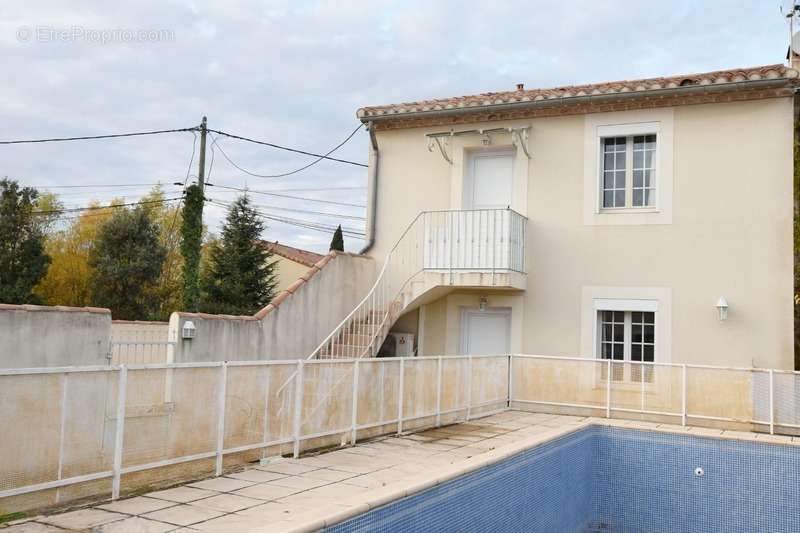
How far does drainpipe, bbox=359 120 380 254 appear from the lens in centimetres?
1650

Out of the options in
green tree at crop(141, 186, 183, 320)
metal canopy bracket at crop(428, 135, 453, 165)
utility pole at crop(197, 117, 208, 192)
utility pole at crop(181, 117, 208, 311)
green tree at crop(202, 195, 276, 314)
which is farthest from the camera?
green tree at crop(141, 186, 183, 320)

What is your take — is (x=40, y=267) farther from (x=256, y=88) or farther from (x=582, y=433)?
(x=582, y=433)

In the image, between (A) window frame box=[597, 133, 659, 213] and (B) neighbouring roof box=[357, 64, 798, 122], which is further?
(A) window frame box=[597, 133, 659, 213]

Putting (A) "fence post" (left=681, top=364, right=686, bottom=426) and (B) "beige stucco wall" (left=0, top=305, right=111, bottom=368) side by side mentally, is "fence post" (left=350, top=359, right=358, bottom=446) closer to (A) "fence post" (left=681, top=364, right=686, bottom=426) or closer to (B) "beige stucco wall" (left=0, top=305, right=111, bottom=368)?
(B) "beige stucco wall" (left=0, top=305, right=111, bottom=368)

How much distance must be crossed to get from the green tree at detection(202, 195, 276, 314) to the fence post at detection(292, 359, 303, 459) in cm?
1660

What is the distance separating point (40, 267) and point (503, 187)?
1884 cm

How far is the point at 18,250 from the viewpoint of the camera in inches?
1030

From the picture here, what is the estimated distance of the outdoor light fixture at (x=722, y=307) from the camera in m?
13.1

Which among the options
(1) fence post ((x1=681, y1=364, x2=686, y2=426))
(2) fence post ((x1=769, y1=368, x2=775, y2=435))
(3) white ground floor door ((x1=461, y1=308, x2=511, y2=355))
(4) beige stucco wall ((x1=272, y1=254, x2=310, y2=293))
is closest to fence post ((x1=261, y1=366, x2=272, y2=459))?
(1) fence post ((x1=681, y1=364, x2=686, y2=426))

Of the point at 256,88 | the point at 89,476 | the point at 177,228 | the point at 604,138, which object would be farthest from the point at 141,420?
the point at 177,228

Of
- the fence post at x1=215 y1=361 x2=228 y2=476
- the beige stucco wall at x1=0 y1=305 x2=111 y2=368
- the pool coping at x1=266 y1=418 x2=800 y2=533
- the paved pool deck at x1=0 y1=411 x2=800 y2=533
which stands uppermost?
the beige stucco wall at x1=0 y1=305 x2=111 y2=368

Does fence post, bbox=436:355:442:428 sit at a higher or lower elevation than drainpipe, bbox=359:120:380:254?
lower

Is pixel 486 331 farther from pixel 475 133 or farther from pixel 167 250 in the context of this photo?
pixel 167 250

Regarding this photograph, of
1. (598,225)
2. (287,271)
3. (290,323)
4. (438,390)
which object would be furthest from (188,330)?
(287,271)
